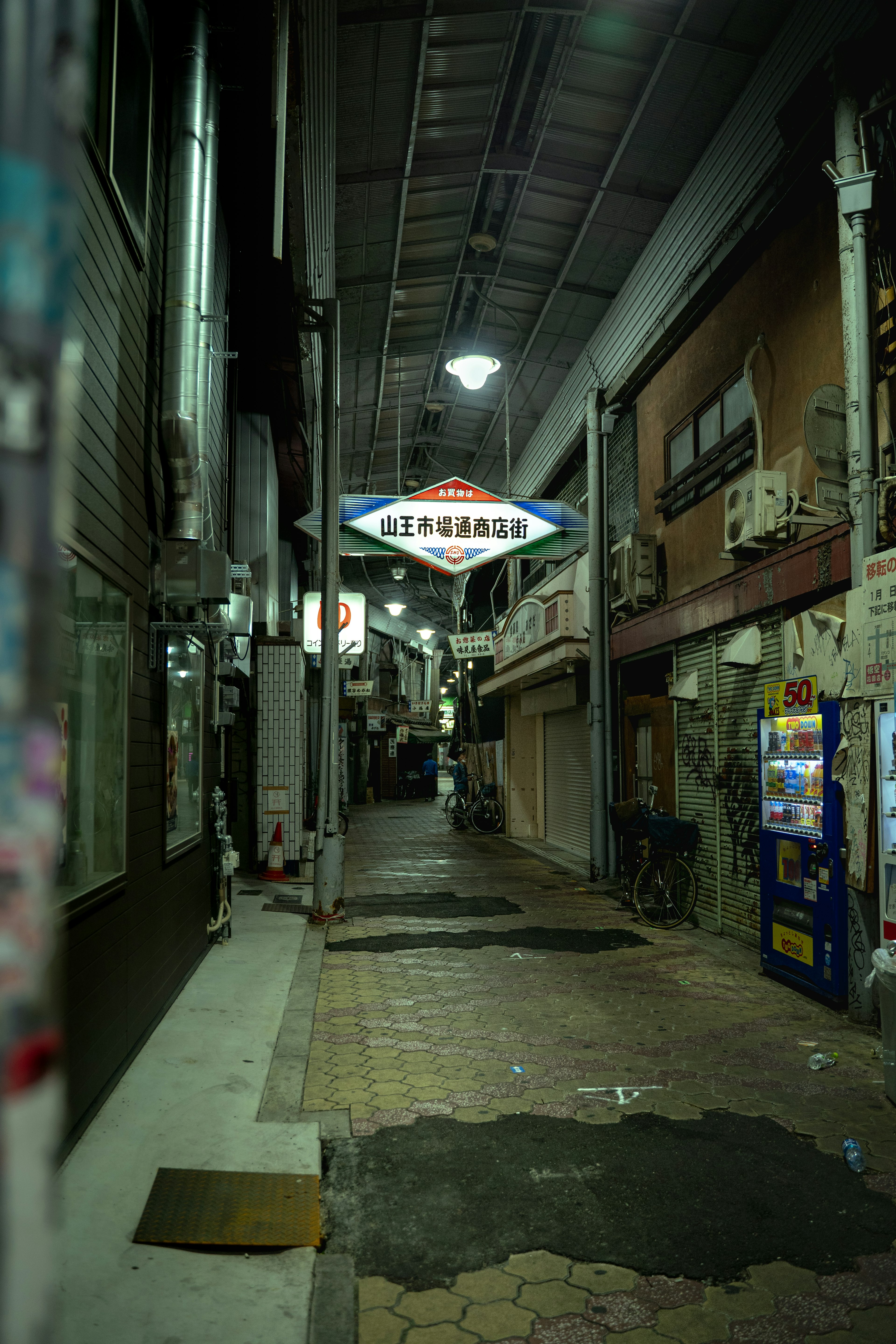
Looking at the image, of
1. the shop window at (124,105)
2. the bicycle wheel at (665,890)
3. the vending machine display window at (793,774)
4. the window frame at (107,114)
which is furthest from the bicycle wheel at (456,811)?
the window frame at (107,114)

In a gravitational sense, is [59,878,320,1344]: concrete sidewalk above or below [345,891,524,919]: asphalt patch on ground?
above

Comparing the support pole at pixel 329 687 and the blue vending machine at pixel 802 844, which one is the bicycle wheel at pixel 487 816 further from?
the blue vending machine at pixel 802 844

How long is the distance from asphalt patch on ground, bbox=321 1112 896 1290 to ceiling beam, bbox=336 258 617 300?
12069 mm

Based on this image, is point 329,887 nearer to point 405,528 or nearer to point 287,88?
point 405,528

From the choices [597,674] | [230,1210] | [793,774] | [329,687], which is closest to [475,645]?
[597,674]

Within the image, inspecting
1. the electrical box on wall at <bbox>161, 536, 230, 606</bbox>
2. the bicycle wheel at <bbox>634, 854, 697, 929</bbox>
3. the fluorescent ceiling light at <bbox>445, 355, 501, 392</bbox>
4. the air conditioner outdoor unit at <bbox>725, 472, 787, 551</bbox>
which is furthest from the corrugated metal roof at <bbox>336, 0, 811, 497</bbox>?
the bicycle wheel at <bbox>634, 854, 697, 929</bbox>

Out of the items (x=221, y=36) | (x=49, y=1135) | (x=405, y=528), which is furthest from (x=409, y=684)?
(x=49, y=1135)

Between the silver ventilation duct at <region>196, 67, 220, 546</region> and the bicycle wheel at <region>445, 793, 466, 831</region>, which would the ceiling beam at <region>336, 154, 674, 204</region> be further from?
the bicycle wheel at <region>445, 793, 466, 831</region>

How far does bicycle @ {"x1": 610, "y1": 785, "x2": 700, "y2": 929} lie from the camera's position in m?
10.2

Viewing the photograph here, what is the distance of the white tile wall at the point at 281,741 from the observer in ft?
45.2

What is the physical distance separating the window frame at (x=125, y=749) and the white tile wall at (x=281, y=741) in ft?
26.7

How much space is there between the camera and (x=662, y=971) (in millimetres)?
8305

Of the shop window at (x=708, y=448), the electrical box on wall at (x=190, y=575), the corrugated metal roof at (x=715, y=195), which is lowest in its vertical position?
the electrical box on wall at (x=190, y=575)

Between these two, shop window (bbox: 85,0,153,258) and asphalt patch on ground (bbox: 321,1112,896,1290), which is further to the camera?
shop window (bbox: 85,0,153,258)
